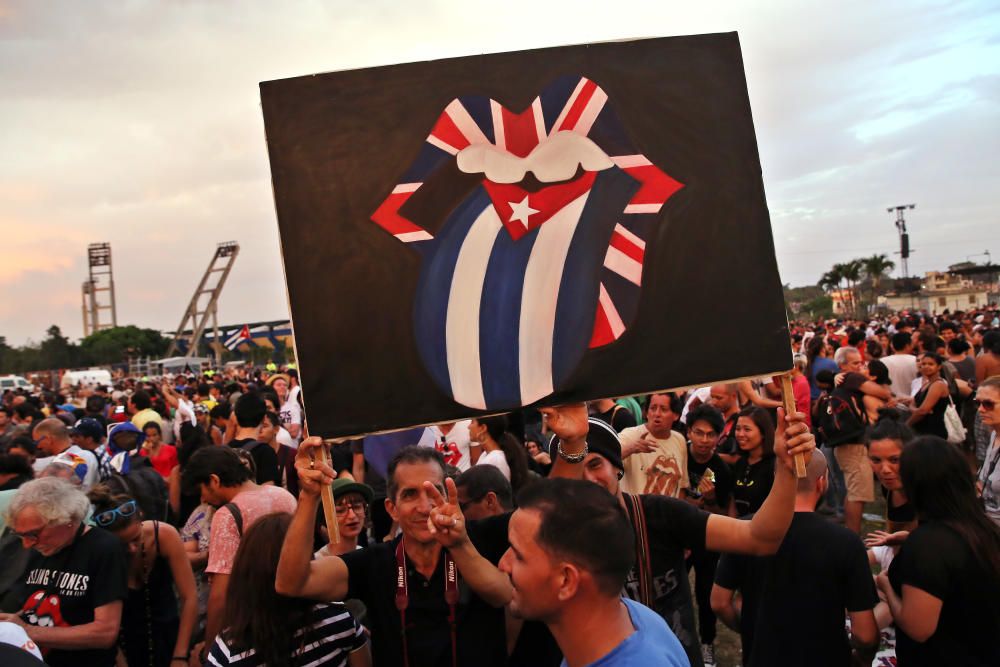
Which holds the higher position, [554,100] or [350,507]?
[554,100]

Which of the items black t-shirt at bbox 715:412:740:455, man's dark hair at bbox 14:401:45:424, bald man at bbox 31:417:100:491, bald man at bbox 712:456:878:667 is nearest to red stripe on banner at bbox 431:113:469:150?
bald man at bbox 712:456:878:667

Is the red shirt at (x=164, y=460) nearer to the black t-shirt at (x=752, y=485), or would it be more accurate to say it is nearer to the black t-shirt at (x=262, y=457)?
the black t-shirt at (x=262, y=457)

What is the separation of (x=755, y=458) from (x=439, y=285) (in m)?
3.14

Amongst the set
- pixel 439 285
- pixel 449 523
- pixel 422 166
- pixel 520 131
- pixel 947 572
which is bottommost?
pixel 947 572

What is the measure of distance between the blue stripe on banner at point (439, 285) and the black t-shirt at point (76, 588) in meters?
1.85

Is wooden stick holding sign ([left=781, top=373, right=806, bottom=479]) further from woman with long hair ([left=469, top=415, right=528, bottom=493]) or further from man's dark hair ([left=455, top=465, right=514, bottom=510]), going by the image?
woman with long hair ([left=469, top=415, right=528, bottom=493])

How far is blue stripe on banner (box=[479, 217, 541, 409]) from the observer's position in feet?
9.74

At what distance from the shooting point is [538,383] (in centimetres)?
299

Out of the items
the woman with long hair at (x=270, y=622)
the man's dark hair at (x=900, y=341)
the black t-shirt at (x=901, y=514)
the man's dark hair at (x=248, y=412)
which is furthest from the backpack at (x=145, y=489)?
the man's dark hair at (x=900, y=341)

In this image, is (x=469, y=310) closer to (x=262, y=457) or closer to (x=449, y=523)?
(x=449, y=523)

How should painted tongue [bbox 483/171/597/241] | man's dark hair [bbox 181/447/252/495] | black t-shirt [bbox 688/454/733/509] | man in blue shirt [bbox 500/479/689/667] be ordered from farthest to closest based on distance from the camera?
black t-shirt [bbox 688/454/733/509], man's dark hair [bbox 181/447/252/495], painted tongue [bbox 483/171/597/241], man in blue shirt [bbox 500/479/689/667]

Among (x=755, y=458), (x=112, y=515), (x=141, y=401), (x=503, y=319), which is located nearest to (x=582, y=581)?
(x=503, y=319)

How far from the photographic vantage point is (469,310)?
2.97 metres

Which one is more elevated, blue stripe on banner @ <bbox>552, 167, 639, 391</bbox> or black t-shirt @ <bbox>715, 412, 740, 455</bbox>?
blue stripe on banner @ <bbox>552, 167, 639, 391</bbox>
